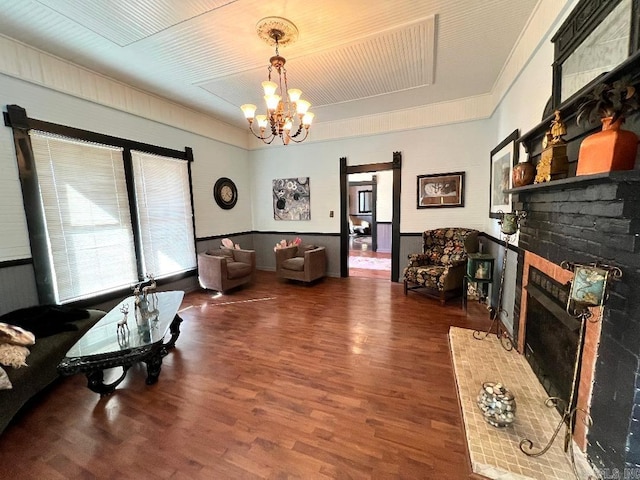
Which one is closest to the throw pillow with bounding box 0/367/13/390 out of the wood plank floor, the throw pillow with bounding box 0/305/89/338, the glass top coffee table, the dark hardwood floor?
the glass top coffee table

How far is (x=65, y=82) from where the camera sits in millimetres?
2828

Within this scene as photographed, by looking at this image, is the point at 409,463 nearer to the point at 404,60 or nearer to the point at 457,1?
the point at 457,1

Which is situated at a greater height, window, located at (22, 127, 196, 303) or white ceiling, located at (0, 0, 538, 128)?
white ceiling, located at (0, 0, 538, 128)

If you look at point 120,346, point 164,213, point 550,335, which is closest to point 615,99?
point 550,335

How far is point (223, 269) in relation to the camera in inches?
163

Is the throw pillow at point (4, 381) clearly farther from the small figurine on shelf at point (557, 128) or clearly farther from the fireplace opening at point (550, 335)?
the small figurine on shelf at point (557, 128)

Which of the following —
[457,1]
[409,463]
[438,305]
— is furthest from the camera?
[438,305]

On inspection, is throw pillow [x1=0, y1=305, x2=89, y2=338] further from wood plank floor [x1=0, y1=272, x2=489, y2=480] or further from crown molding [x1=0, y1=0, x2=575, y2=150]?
crown molding [x1=0, y1=0, x2=575, y2=150]

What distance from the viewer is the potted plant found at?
1026 mm

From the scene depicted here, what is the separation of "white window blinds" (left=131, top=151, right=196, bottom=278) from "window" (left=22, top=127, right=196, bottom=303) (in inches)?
0.5

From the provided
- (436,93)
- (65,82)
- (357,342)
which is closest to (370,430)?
(357,342)

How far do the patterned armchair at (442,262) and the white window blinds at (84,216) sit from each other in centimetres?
405

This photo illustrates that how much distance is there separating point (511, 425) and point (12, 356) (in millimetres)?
3216

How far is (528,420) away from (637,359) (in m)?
0.78
